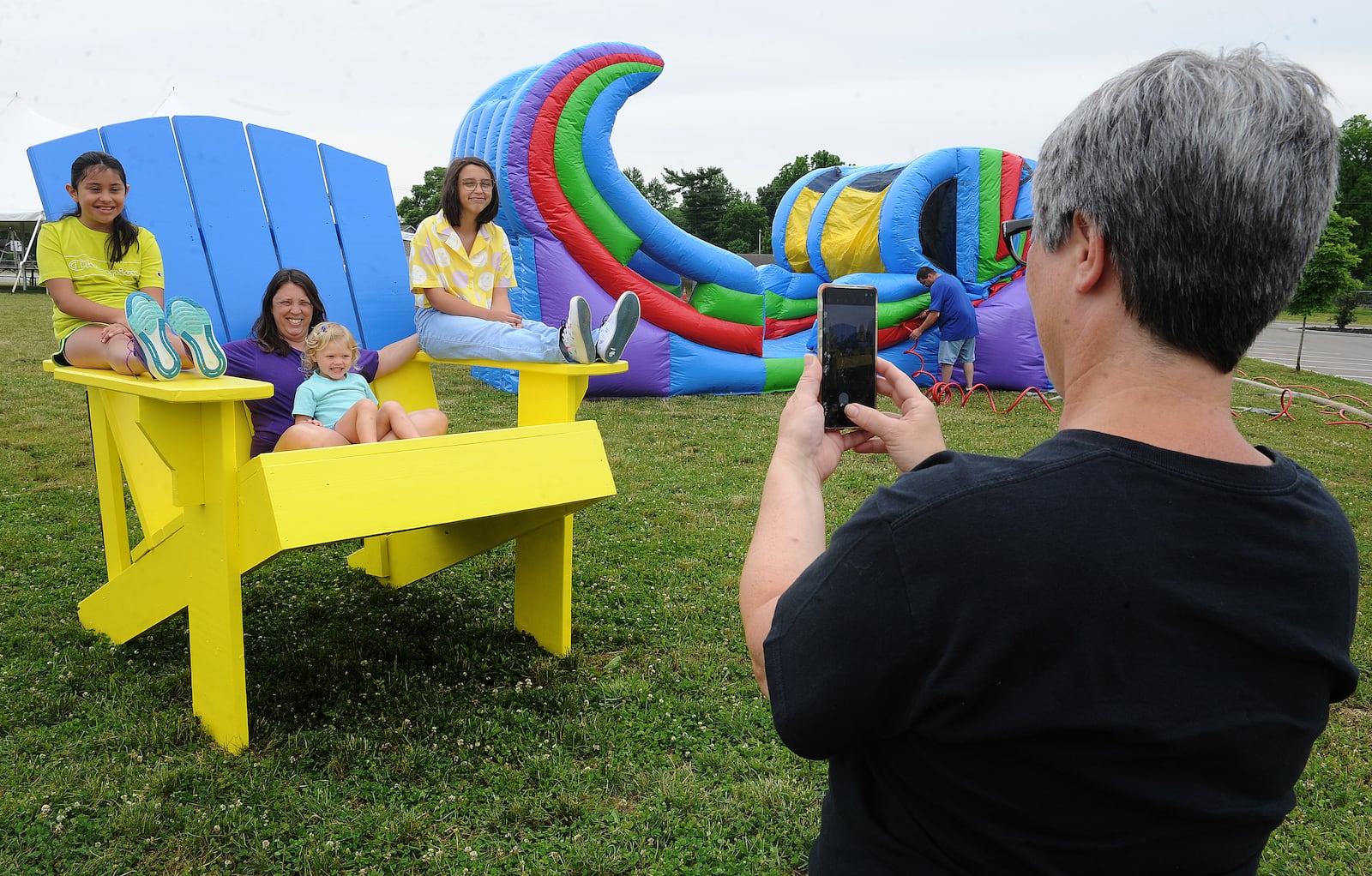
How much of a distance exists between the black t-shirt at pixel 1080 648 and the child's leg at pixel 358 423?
101 inches

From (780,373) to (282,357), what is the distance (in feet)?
20.6

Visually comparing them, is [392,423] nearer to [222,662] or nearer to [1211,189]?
[222,662]

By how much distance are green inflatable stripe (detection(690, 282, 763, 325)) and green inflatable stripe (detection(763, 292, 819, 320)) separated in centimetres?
49

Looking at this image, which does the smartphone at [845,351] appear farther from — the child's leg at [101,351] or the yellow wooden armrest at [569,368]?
the child's leg at [101,351]

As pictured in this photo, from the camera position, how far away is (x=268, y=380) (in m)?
3.29

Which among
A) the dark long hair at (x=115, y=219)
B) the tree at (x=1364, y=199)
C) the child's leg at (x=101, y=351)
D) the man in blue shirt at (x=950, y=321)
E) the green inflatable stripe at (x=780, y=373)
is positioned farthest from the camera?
the tree at (x=1364, y=199)

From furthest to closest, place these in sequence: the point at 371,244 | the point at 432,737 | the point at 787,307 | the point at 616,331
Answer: the point at 787,307 → the point at 371,244 → the point at 616,331 → the point at 432,737

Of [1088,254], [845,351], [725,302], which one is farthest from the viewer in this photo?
[725,302]

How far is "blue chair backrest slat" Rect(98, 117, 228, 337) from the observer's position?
336cm

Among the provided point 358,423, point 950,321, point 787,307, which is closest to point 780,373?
point 787,307

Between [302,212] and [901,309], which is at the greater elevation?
[302,212]

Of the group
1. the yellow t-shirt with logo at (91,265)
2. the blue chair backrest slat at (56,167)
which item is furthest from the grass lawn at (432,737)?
the blue chair backrest slat at (56,167)

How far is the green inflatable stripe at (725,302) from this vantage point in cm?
870

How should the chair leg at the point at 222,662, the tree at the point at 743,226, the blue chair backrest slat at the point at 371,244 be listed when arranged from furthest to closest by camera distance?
the tree at the point at 743,226 < the blue chair backrest slat at the point at 371,244 < the chair leg at the point at 222,662
